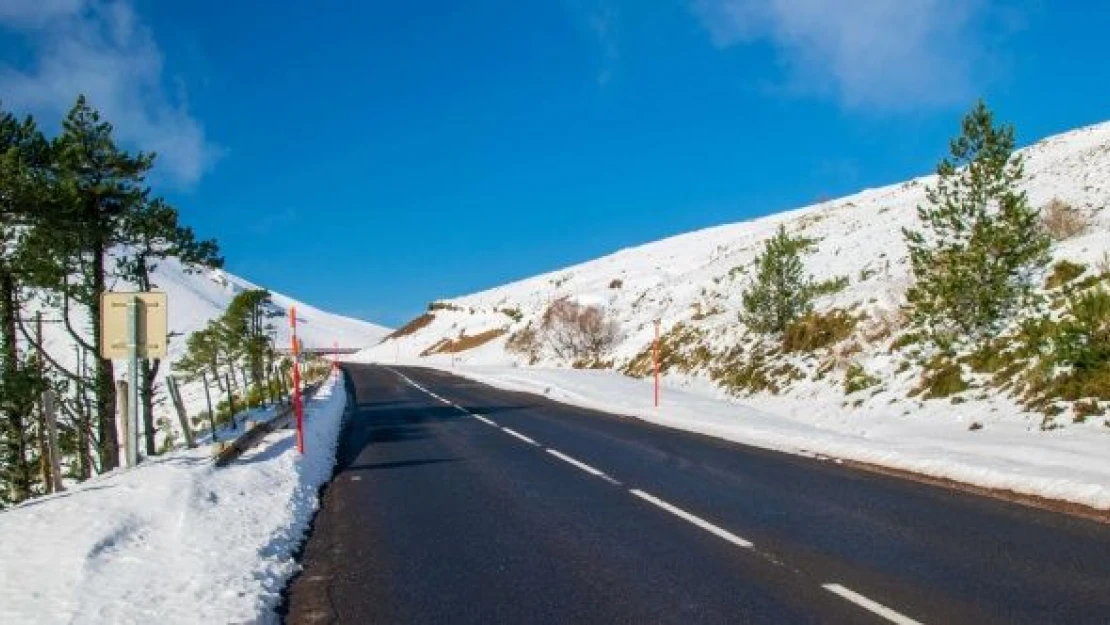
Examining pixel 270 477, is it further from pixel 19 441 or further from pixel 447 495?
pixel 19 441

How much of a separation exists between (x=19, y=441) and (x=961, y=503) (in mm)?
22774

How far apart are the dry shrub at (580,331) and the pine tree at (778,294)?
2180 cm

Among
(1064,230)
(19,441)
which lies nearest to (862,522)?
(1064,230)

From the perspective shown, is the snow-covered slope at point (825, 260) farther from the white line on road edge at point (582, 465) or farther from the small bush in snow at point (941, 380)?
the white line on road edge at point (582, 465)

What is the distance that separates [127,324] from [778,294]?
20751mm

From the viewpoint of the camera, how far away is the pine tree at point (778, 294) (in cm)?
2659

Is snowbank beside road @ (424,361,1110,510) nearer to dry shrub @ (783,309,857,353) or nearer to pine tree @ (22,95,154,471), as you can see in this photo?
dry shrub @ (783,309,857,353)

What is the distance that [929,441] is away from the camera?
558 inches

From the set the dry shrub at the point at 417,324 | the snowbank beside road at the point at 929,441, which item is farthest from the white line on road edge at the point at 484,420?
the dry shrub at the point at 417,324

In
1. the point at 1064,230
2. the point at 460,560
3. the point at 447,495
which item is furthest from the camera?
the point at 1064,230

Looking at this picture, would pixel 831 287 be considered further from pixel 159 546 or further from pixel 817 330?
pixel 159 546

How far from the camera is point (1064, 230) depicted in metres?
22.3

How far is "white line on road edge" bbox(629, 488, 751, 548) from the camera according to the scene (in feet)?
25.5

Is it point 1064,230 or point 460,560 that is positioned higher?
point 1064,230
